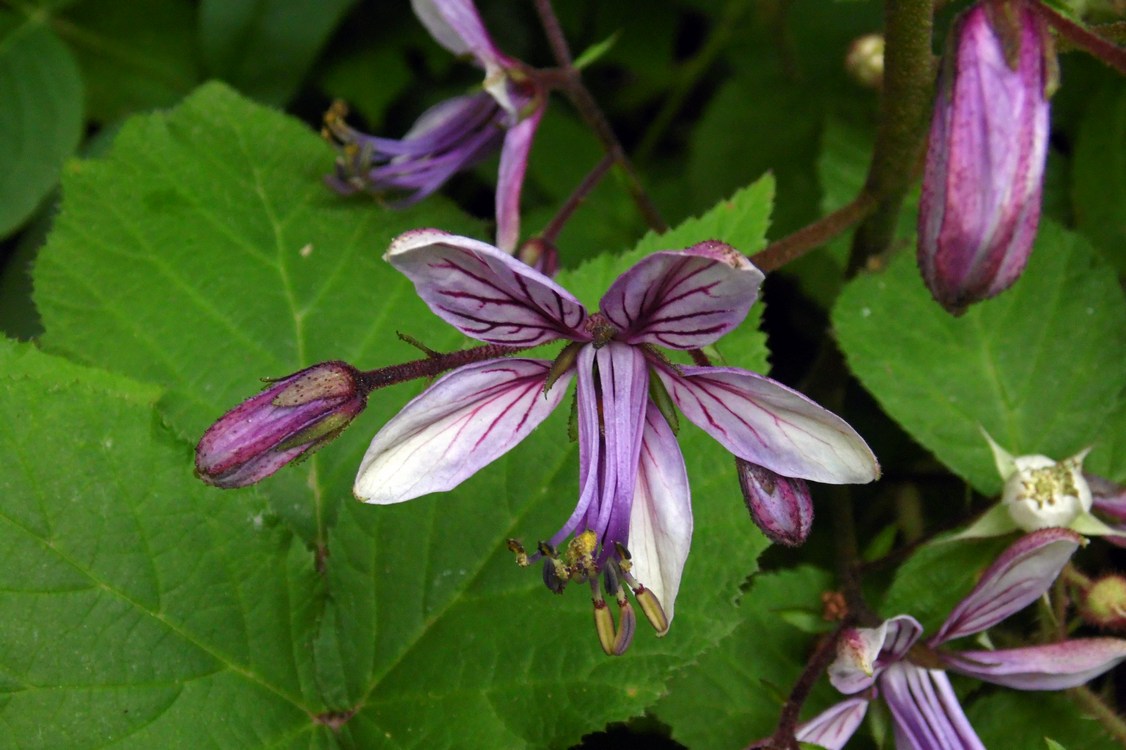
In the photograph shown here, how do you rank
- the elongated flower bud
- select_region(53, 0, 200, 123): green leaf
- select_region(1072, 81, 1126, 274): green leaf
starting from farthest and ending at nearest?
select_region(53, 0, 200, 123): green leaf, select_region(1072, 81, 1126, 274): green leaf, the elongated flower bud

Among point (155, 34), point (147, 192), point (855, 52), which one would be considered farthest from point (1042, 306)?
point (155, 34)

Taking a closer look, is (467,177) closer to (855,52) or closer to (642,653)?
(855,52)

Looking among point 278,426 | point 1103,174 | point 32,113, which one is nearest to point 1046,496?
point 1103,174

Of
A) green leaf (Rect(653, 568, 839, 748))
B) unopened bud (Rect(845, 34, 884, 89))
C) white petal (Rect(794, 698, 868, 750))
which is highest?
unopened bud (Rect(845, 34, 884, 89))

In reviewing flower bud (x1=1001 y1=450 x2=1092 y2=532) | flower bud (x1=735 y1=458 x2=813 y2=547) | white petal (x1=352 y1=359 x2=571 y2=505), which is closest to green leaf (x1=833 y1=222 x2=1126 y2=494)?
flower bud (x1=1001 y1=450 x2=1092 y2=532)

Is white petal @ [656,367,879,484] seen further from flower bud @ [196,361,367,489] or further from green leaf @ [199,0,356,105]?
green leaf @ [199,0,356,105]

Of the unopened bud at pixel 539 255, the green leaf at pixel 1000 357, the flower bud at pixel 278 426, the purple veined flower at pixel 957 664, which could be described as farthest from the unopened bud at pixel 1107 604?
the flower bud at pixel 278 426
